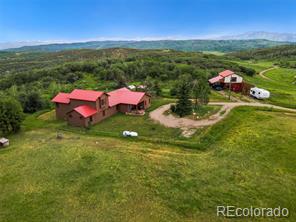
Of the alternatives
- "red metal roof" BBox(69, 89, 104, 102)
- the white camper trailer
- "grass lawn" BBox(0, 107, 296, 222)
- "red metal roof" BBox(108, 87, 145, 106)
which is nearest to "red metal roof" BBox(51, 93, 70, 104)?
"red metal roof" BBox(69, 89, 104, 102)

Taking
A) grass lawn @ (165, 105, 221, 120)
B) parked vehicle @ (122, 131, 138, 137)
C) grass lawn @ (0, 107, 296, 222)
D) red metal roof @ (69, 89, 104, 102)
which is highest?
red metal roof @ (69, 89, 104, 102)

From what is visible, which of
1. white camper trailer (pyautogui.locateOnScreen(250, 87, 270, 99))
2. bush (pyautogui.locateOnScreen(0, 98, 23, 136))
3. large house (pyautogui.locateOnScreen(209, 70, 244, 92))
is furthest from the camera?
large house (pyautogui.locateOnScreen(209, 70, 244, 92))

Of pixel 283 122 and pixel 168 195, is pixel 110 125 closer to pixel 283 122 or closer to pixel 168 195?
pixel 168 195

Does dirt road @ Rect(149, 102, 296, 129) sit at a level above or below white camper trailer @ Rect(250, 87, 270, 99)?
below

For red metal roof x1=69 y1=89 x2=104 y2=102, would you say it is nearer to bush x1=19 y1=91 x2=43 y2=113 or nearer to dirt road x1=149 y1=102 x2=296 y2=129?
dirt road x1=149 y1=102 x2=296 y2=129

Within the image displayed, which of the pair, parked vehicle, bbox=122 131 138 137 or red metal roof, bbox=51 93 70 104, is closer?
parked vehicle, bbox=122 131 138 137
